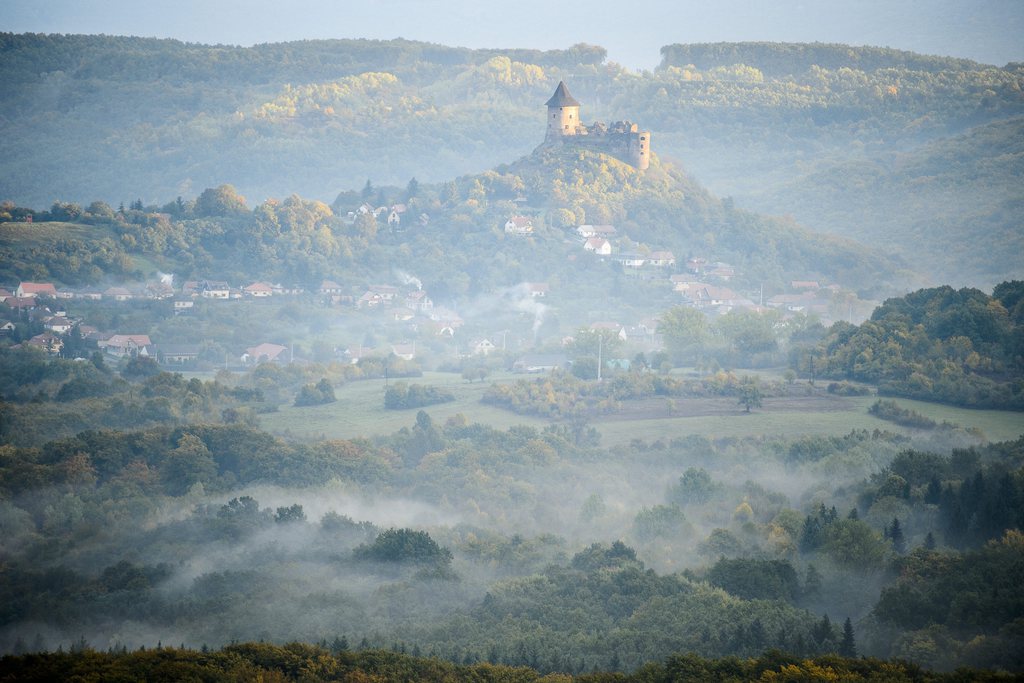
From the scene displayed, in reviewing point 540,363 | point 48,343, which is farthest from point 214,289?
point 540,363

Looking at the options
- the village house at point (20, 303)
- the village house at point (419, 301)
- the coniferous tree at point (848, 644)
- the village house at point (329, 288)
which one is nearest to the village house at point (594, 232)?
the village house at point (419, 301)

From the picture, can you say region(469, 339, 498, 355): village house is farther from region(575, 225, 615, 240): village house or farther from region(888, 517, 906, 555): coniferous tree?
region(888, 517, 906, 555): coniferous tree

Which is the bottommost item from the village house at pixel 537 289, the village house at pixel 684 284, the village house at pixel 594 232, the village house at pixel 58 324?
the village house at pixel 58 324

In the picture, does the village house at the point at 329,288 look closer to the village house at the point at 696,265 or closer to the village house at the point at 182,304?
the village house at the point at 182,304

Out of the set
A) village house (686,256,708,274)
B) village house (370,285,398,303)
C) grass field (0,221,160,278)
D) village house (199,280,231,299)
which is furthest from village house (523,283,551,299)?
grass field (0,221,160,278)

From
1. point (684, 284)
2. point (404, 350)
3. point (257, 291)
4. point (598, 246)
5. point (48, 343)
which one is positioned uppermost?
point (598, 246)

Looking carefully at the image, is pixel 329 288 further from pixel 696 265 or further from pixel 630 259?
pixel 696 265
